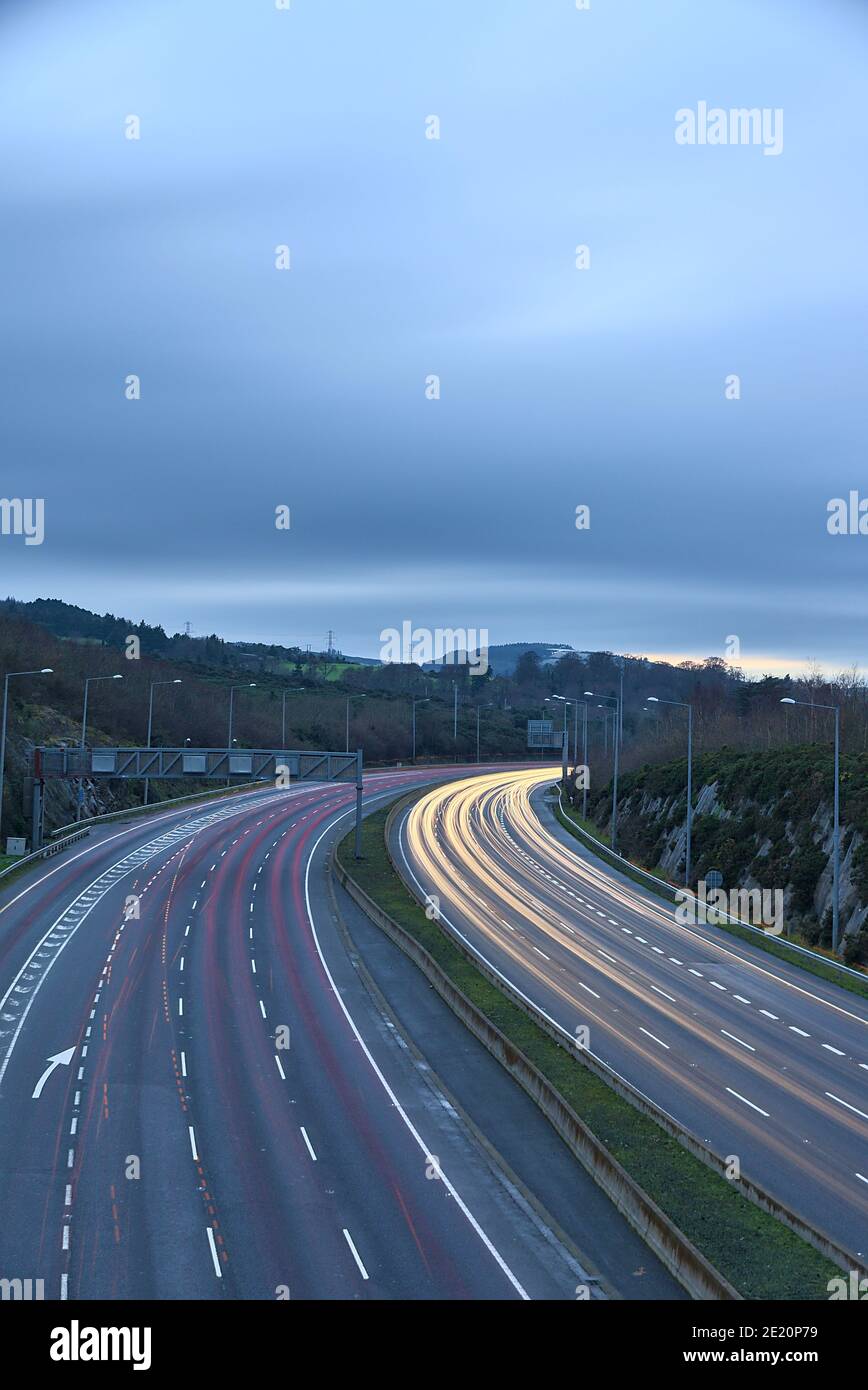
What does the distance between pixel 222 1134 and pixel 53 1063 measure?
309 inches

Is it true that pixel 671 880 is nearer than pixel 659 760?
Yes

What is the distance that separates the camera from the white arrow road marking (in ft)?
107

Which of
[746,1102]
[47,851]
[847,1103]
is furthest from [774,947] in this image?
[47,851]

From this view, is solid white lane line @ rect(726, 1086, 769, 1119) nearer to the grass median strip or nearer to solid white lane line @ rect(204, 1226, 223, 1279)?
the grass median strip

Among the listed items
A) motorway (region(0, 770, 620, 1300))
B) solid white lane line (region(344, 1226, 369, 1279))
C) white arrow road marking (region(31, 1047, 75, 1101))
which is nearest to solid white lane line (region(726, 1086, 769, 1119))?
motorway (region(0, 770, 620, 1300))

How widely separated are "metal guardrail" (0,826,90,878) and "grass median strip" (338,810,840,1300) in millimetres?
32932

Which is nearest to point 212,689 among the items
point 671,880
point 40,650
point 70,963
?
point 40,650

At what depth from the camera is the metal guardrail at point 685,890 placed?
163 feet

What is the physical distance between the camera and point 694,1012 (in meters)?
41.5

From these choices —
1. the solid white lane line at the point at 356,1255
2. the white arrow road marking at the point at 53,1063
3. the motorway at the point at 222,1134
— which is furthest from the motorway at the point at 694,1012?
the white arrow road marking at the point at 53,1063

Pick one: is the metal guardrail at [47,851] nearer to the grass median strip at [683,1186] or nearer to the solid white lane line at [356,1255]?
the grass median strip at [683,1186]

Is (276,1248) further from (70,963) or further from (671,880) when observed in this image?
(671,880)

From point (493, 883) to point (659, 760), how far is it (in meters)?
50.7

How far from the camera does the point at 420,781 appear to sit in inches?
5217
